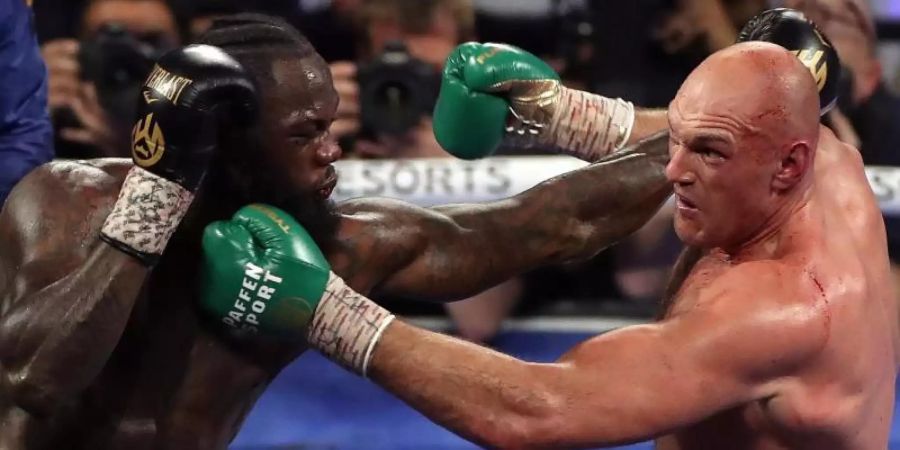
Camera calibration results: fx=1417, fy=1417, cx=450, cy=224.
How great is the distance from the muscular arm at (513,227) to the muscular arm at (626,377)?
0.38 meters

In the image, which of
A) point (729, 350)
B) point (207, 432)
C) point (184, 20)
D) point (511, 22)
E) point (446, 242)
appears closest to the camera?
point (729, 350)

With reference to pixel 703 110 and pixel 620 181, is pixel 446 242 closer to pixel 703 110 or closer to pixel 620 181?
pixel 620 181

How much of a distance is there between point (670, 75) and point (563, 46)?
13.8 inches

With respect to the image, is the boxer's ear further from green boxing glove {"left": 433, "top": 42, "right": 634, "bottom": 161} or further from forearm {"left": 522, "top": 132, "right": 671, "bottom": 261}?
green boxing glove {"left": 433, "top": 42, "right": 634, "bottom": 161}

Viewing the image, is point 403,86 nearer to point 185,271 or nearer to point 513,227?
point 513,227

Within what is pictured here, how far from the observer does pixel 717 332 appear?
1.60 meters

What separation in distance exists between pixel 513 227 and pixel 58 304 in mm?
714

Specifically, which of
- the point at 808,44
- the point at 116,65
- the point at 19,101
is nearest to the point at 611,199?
the point at 808,44

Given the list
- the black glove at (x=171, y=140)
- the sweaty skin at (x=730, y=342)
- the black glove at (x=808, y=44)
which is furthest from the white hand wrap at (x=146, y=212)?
the black glove at (x=808, y=44)

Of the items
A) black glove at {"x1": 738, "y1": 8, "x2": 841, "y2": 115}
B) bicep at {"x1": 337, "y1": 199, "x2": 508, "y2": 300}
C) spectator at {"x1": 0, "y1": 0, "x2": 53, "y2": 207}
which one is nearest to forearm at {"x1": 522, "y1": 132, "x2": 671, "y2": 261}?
bicep at {"x1": 337, "y1": 199, "x2": 508, "y2": 300}

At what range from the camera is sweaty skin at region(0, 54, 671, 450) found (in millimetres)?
1699

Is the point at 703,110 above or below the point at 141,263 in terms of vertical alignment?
above

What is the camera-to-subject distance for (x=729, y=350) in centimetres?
160

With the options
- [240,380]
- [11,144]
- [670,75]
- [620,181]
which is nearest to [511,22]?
[670,75]
